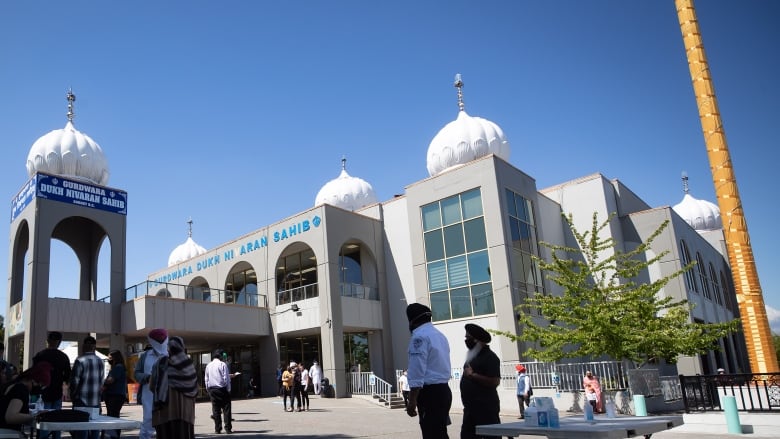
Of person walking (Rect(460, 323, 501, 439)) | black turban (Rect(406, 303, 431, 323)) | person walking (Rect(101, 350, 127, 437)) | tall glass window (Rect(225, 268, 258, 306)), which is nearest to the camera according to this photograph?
person walking (Rect(460, 323, 501, 439))

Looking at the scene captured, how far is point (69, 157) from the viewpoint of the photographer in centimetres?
2602

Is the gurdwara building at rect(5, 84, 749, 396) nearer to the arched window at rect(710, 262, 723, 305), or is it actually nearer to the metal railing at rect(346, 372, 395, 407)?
the metal railing at rect(346, 372, 395, 407)

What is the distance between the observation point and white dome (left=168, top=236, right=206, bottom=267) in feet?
147

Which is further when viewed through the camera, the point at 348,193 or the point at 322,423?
the point at 348,193

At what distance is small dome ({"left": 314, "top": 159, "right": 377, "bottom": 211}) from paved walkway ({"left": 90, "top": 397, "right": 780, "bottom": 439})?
1536 centimetres

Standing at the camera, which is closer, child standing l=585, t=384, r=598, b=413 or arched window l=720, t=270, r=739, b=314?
child standing l=585, t=384, r=598, b=413

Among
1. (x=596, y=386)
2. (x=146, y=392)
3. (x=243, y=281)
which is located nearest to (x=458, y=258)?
(x=596, y=386)

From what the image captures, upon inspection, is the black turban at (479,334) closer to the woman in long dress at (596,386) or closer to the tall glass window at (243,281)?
the woman in long dress at (596,386)

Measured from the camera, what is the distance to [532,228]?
88.2 feet

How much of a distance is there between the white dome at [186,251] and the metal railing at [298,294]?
1829 centimetres

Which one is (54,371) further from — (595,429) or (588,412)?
(595,429)

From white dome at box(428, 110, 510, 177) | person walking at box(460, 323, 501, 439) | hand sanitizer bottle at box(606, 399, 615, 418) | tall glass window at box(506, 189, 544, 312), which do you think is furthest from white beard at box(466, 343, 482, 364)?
white dome at box(428, 110, 510, 177)

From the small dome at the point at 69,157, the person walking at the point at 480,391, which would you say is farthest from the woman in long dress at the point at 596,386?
the small dome at the point at 69,157

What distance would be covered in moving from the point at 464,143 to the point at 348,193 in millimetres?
9527
